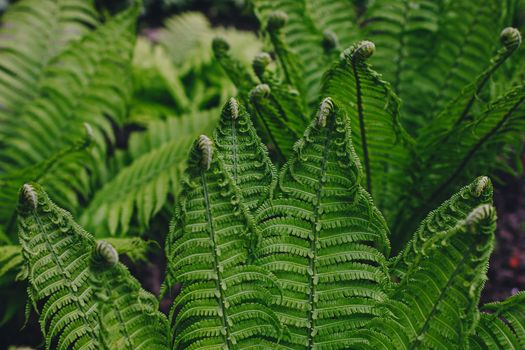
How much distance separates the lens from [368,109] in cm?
160

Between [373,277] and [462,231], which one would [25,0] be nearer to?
[373,277]

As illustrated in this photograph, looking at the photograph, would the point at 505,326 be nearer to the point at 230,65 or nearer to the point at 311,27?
the point at 230,65

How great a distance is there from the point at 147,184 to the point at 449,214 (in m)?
1.20

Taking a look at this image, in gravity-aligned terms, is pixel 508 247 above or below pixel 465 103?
below

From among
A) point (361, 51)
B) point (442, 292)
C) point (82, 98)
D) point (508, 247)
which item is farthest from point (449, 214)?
point (82, 98)

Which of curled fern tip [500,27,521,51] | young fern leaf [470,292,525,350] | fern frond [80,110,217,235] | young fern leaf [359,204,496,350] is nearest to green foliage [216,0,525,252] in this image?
curled fern tip [500,27,521,51]

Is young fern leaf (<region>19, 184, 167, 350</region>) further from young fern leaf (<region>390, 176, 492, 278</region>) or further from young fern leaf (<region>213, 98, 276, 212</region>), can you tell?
young fern leaf (<region>390, 176, 492, 278</region>)

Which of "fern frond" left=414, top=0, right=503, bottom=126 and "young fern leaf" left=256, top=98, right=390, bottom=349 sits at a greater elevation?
"fern frond" left=414, top=0, right=503, bottom=126

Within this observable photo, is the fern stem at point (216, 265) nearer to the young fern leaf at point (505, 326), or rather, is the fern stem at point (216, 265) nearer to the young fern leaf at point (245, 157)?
the young fern leaf at point (245, 157)

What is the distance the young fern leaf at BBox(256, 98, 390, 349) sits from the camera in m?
1.28

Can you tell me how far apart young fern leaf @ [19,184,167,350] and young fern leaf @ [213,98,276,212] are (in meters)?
0.36

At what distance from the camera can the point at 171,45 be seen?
3504 millimetres

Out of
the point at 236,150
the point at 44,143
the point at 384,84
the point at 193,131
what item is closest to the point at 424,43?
the point at 384,84

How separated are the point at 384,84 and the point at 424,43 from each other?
86cm
